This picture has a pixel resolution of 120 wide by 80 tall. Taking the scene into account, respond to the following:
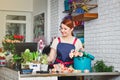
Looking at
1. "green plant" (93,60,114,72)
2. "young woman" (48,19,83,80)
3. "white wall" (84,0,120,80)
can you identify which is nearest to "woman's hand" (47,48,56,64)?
"young woman" (48,19,83,80)

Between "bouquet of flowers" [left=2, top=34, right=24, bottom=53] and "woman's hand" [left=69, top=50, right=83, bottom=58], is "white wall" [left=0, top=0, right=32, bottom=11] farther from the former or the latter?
"woman's hand" [left=69, top=50, right=83, bottom=58]

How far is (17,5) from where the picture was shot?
21.2 ft

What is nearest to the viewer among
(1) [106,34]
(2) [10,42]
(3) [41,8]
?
(1) [106,34]

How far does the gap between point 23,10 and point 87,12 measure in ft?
10.6


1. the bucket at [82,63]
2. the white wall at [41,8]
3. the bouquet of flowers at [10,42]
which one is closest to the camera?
the bucket at [82,63]

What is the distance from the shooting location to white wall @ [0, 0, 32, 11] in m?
Result: 6.30

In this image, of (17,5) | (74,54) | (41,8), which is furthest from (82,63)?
(17,5)

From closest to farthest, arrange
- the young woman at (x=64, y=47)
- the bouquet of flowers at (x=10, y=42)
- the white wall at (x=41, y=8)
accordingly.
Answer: the young woman at (x=64, y=47)
the bouquet of flowers at (x=10, y=42)
the white wall at (x=41, y=8)

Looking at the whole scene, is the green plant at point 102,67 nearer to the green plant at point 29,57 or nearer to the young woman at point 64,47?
the young woman at point 64,47

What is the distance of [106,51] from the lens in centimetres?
323

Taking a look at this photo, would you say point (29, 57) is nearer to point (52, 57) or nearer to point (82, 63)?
point (52, 57)

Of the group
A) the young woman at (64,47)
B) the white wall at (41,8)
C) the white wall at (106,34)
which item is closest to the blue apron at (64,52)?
the young woman at (64,47)

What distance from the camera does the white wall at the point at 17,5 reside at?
6.30m

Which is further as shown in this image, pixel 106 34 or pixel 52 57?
pixel 106 34
